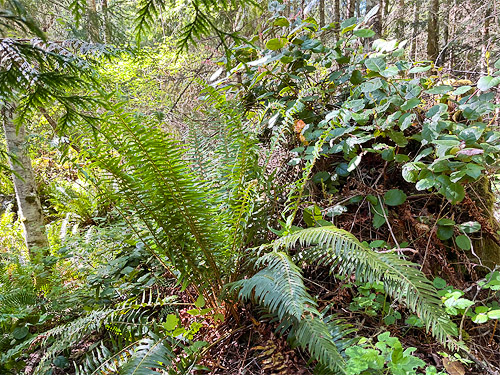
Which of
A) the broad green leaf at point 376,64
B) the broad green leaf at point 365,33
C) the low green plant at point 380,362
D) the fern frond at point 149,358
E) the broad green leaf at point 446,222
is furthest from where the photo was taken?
the broad green leaf at point 365,33

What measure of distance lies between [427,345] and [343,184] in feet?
2.88

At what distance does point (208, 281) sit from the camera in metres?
1.39

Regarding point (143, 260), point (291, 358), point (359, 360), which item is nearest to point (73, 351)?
point (143, 260)

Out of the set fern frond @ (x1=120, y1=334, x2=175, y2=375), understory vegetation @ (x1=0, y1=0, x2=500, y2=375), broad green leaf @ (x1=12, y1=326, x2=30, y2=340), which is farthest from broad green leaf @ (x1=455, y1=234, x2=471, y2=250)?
broad green leaf @ (x1=12, y1=326, x2=30, y2=340)

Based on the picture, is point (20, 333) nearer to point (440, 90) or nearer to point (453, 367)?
point (453, 367)

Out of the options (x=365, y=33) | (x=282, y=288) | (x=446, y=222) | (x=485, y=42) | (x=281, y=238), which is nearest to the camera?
(x=282, y=288)

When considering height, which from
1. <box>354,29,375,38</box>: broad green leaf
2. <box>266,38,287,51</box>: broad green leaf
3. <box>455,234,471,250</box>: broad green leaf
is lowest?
<box>455,234,471,250</box>: broad green leaf

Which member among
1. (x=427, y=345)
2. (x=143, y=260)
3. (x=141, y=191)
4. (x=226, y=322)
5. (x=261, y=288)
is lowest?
(x=427, y=345)

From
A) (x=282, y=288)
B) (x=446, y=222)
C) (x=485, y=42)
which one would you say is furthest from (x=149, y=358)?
(x=485, y=42)

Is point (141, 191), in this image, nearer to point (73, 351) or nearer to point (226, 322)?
A: point (226, 322)

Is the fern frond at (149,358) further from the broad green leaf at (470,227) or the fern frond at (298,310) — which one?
the broad green leaf at (470,227)

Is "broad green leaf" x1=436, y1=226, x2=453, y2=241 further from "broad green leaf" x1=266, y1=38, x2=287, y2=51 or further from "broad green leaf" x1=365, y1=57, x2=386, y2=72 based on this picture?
"broad green leaf" x1=266, y1=38, x2=287, y2=51

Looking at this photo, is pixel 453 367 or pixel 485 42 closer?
pixel 453 367

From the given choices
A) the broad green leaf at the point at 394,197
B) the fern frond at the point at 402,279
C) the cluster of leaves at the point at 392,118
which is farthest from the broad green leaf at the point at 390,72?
the fern frond at the point at 402,279
